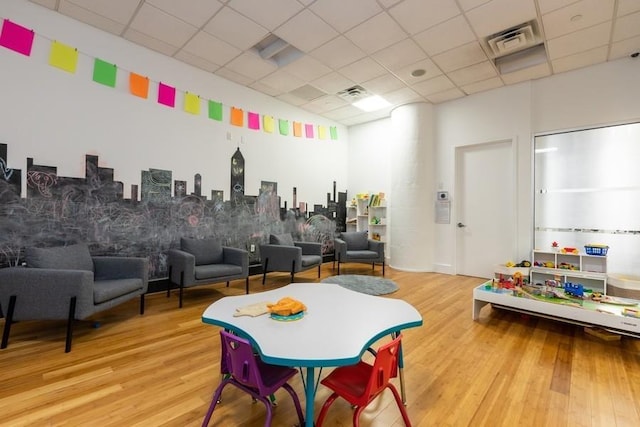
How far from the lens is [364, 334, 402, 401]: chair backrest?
1281mm

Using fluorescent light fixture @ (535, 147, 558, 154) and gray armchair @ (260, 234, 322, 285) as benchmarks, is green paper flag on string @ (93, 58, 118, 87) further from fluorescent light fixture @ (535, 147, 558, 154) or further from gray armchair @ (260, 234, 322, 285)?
fluorescent light fixture @ (535, 147, 558, 154)

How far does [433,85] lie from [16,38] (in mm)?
5320

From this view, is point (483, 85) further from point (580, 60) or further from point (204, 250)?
point (204, 250)

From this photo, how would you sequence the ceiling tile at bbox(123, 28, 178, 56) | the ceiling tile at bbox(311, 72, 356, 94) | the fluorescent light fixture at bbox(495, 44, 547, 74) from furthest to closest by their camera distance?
1. the ceiling tile at bbox(311, 72, 356, 94)
2. the fluorescent light fixture at bbox(495, 44, 547, 74)
3. the ceiling tile at bbox(123, 28, 178, 56)

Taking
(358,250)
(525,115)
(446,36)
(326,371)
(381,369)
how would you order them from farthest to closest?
(358,250), (525,115), (446,36), (326,371), (381,369)

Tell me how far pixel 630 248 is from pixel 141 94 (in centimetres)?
676

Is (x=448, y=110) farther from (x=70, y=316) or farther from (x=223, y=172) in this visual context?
(x=70, y=316)

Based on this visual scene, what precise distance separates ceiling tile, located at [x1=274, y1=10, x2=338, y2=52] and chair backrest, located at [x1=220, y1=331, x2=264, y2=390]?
3313mm

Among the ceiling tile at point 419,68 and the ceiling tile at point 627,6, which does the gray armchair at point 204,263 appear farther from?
the ceiling tile at point 627,6

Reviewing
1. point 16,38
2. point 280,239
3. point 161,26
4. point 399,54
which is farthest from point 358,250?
point 16,38

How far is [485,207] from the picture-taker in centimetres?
517

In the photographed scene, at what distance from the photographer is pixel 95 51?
3.48m

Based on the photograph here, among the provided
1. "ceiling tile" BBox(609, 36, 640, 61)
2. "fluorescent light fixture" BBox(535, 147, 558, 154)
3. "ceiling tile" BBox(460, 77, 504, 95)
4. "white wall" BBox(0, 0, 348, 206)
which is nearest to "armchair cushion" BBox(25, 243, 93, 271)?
"white wall" BBox(0, 0, 348, 206)

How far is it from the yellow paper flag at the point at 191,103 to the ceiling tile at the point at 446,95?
12.9 feet
